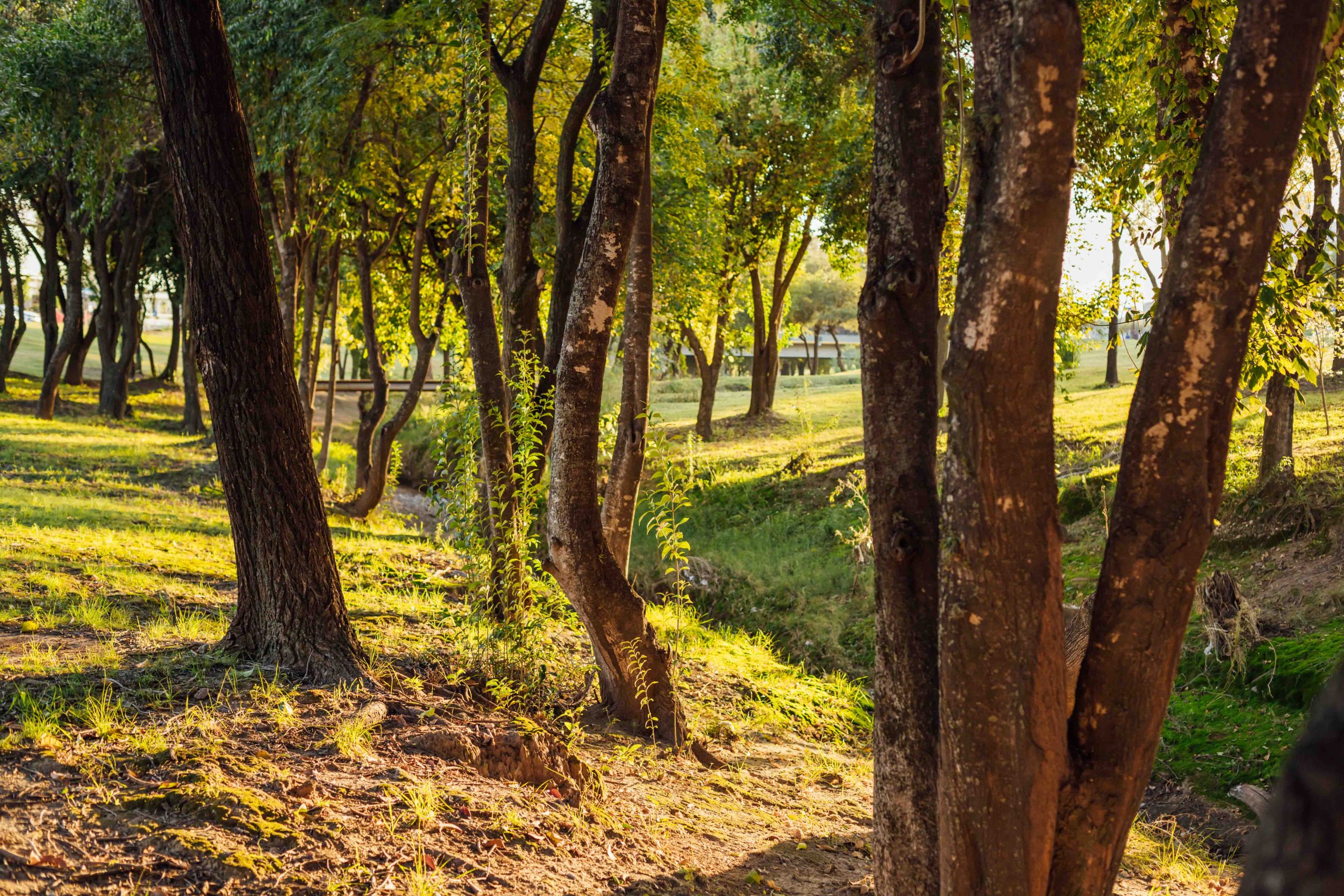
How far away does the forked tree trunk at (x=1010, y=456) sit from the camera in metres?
2.63

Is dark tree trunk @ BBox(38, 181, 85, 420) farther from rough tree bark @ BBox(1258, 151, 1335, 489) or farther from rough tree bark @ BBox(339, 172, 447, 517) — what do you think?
rough tree bark @ BBox(1258, 151, 1335, 489)

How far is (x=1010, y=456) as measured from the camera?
267cm

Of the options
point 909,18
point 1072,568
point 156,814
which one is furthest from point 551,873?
point 1072,568

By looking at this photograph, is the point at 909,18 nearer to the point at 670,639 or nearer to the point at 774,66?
the point at 670,639

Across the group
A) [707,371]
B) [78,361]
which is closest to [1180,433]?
[707,371]

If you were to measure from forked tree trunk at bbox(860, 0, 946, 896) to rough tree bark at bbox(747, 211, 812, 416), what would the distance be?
718 inches

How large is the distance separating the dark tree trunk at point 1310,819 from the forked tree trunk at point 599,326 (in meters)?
4.18

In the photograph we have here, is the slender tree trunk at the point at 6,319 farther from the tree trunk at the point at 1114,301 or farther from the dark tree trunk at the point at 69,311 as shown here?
the tree trunk at the point at 1114,301

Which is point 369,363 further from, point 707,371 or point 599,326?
point 707,371

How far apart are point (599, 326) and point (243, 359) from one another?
71.3 inches

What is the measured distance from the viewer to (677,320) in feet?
56.5

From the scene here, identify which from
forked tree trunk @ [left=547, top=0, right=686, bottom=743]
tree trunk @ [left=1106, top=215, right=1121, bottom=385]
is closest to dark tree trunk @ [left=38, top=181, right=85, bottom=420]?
forked tree trunk @ [left=547, top=0, right=686, bottom=743]

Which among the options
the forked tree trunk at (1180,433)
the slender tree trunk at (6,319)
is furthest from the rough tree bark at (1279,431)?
the slender tree trunk at (6,319)

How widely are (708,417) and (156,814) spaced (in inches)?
768
